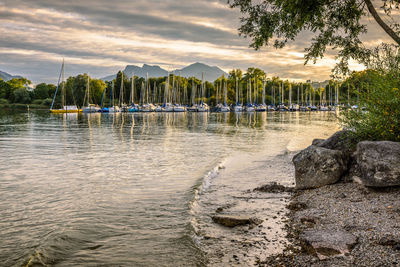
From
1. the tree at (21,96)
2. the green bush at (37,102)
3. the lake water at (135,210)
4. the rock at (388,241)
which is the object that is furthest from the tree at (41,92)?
the rock at (388,241)

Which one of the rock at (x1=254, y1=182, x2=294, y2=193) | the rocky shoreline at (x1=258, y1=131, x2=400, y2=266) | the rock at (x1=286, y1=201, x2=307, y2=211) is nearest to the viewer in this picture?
the rocky shoreline at (x1=258, y1=131, x2=400, y2=266)

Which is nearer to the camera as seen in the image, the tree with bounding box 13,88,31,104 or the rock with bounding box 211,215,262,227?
the rock with bounding box 211,215,262,227

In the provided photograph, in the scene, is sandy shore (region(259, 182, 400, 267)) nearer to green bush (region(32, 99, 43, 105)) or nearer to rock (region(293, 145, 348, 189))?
rock (region(293, 145, 348, 189))

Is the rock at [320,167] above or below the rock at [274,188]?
above

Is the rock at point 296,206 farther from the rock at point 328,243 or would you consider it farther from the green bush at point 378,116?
the green bush at point 378,116

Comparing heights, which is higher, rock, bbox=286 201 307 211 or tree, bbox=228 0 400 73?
tree, bbox=228 0 400 73

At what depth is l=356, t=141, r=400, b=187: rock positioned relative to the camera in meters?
10.3

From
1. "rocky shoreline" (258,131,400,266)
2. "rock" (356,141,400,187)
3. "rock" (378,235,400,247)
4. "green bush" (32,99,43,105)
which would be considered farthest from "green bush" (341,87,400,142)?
"green bush" (32,99,43,105)

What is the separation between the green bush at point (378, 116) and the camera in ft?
40.3

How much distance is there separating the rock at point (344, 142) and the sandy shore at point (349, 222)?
2214 millimetres

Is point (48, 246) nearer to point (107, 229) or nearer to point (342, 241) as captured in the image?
point (107, 229)

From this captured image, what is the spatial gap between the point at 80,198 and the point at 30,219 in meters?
2.71

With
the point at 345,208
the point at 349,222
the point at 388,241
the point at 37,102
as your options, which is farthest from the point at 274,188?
the point at 37,102

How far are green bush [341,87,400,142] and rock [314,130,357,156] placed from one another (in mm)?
359
